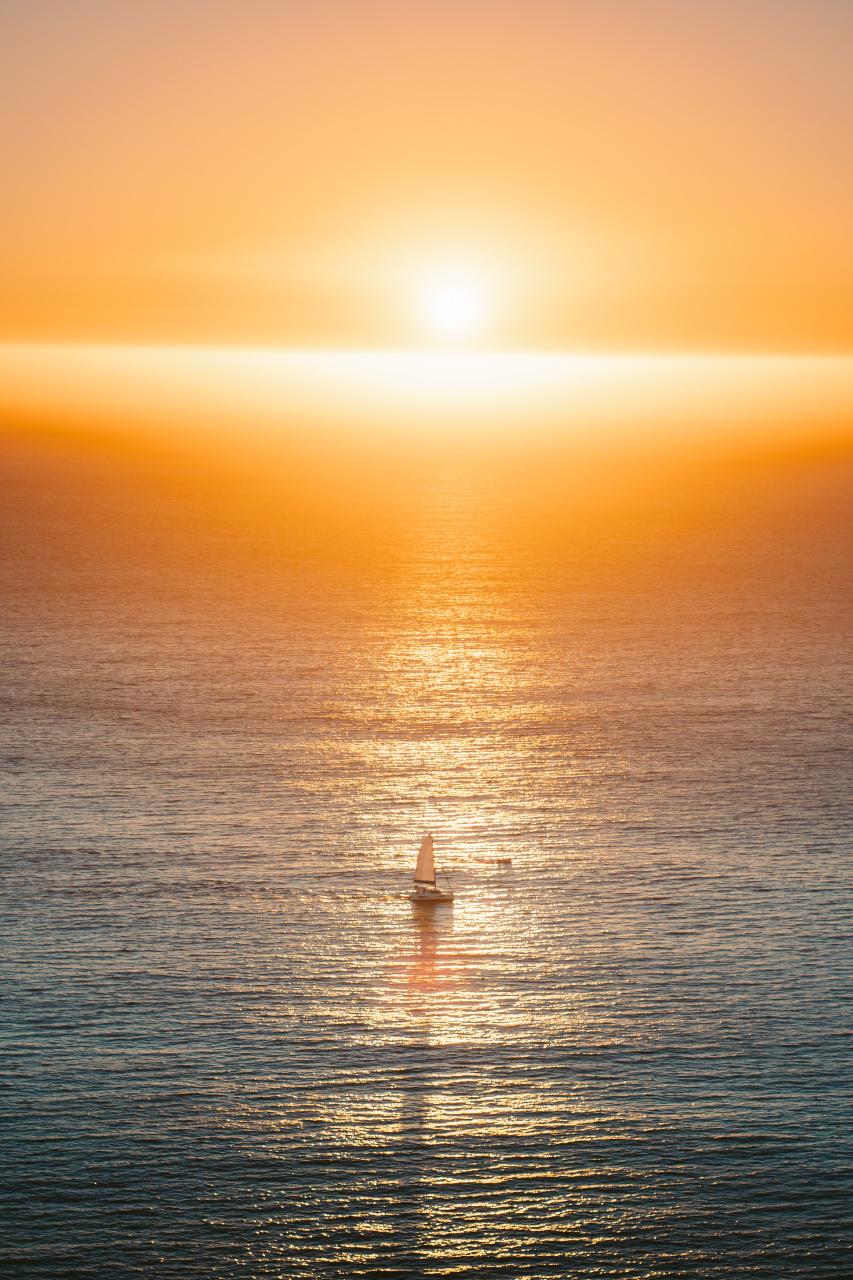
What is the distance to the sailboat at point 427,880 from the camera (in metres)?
123

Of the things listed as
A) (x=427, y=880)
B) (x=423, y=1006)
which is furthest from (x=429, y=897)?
(x=423, y=1006)

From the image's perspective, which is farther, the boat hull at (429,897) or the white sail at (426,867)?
the white sail at (426,867)

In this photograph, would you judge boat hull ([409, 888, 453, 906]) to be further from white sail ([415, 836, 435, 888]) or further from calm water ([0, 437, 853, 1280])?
calm water ([0, 437, 853, 1280])

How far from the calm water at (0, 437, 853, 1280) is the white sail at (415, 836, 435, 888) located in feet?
9.66

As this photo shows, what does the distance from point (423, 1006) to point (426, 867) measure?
22066 millimetres

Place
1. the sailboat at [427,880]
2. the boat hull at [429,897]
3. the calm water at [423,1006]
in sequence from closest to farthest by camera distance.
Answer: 1. the calm water at [423,1006]
2. the boat hull at [429,897]
3. the sailboat at [427,880]

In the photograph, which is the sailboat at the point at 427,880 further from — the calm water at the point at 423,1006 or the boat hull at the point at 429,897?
the calm water at the point at 423,1006

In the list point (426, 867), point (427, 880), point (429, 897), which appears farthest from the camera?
point (426, 867)

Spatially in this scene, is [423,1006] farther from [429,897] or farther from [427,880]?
[427,880]

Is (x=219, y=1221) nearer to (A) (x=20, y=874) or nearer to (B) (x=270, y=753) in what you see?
(A) (x=20, y=874)

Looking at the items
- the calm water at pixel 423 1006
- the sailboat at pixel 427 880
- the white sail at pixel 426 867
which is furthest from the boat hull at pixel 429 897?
the calm water at pixel 423 1006

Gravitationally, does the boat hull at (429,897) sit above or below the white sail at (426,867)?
below

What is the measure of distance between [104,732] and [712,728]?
6885 centimetres

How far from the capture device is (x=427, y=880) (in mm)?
124188
